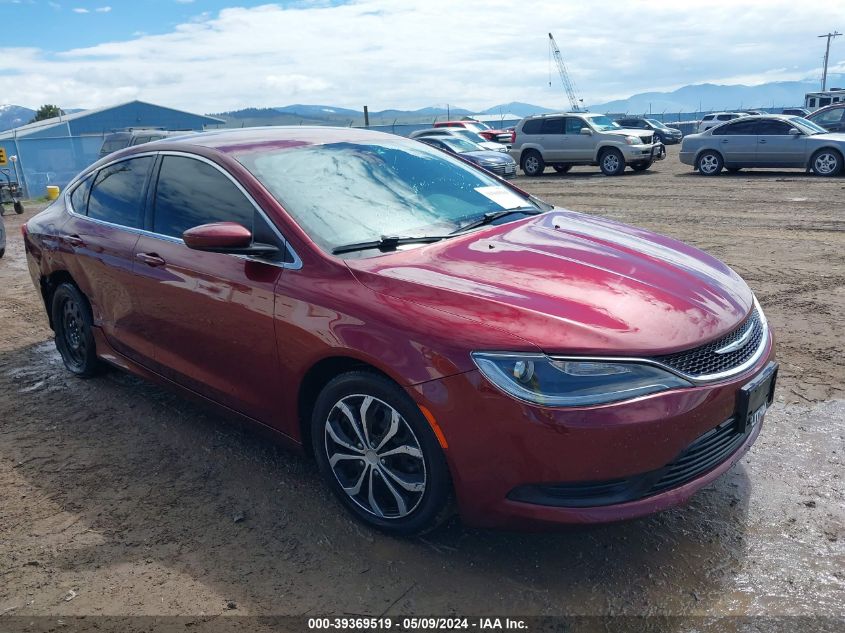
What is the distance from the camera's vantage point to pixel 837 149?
16.2 meters

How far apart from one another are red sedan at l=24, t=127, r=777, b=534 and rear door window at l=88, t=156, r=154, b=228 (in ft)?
0.07

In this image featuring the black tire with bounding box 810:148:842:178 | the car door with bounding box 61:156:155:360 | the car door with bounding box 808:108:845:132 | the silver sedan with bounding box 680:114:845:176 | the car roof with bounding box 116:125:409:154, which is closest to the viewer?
the car roof with bounding box 116:125:409:154

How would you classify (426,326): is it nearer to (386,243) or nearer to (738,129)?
(386,243)

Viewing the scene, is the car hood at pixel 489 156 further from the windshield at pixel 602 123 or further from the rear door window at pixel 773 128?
the rear door window at pixel 773 128

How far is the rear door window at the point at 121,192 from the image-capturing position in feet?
13.8

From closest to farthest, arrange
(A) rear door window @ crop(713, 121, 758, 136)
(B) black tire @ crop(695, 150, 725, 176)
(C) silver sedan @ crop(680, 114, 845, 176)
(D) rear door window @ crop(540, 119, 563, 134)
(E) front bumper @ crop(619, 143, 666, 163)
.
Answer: (C) silver sedan @ crop(680, 114, 845, 176)
(A) rear door window @ crop(713, 121, 758, 136)
(B) black tire @ crop(695, 150, 725, 176)
(E) front bumper @ crop(619, 143, 666, 163)
(D) rear door window @ crop(540, 119, 563, 134)

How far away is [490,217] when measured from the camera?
3.81 m

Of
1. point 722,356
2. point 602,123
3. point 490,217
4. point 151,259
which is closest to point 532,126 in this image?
point 602,123

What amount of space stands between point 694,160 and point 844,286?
42.5 ft

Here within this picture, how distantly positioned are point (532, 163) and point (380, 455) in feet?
64.7

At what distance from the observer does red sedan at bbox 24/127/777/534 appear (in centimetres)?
248

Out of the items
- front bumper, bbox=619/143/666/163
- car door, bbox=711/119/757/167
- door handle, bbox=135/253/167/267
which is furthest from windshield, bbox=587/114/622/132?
door handle, bbox=135/253/167/267

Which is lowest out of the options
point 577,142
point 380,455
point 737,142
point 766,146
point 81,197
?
point 380,455

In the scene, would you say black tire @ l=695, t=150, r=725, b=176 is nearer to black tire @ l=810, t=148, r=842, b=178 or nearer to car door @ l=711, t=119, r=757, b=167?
car door @ l=711, t=119, r=757, b=167
